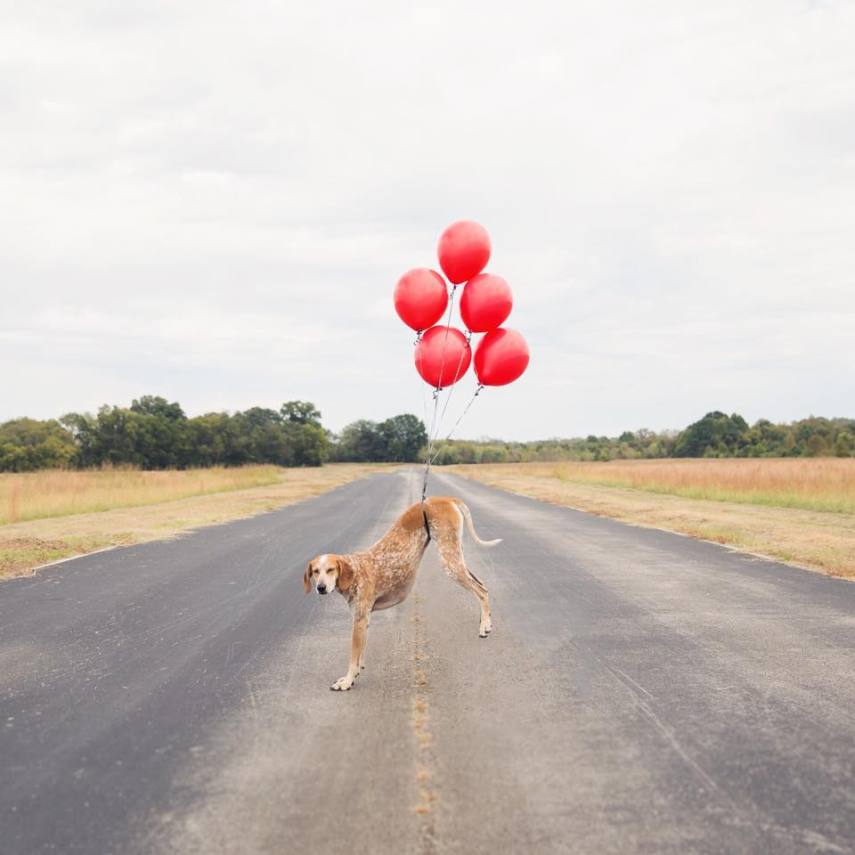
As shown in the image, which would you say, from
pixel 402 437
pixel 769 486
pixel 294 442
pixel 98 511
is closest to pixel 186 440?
pixel 294 442

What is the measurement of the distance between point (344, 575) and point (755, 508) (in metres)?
A: 21.0

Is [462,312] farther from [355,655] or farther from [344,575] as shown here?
[355,655]

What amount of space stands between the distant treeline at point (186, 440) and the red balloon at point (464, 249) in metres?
55.5

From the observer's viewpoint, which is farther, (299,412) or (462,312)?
(299,412)

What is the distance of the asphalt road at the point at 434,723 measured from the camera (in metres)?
3.14

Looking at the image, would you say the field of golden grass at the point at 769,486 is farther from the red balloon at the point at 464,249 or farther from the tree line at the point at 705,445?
the tree line at the point at 705,445

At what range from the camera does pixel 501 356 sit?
824 centimetres

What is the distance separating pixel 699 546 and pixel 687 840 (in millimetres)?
11821

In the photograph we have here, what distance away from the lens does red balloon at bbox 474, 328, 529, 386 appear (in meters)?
8.24

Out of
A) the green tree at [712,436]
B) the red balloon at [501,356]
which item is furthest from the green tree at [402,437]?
the red balloon at [501,356]

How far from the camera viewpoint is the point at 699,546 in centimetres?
1391

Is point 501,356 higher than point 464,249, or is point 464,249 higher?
point 464,249

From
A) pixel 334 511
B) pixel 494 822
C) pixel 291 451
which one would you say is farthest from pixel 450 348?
pixel 291 451

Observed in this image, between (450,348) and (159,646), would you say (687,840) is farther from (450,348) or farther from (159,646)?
(450,348)
